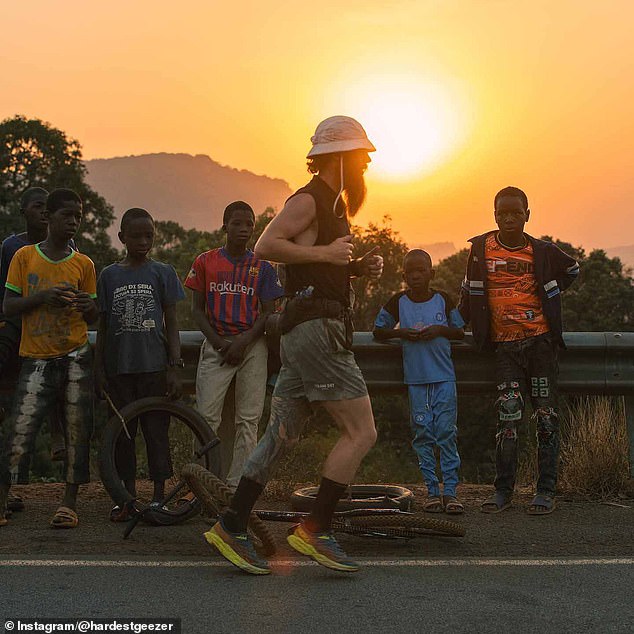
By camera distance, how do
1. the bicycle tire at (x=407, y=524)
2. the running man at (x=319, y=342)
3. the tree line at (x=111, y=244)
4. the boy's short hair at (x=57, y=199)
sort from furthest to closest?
the tree line at (x=111, y=244) < the boy's short hair at (x=57, y=199) < the bicycle tire at (x=407, y=524) < the running man at (x=319, y=342)

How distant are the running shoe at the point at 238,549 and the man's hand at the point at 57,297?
1.97 meters

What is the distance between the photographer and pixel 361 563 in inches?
216

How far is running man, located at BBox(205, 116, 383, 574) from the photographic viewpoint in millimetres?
5273

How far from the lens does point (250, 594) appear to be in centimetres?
477

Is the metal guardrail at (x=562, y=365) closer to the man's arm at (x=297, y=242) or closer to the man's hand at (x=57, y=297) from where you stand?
the man's hand at (x=57, y=297)

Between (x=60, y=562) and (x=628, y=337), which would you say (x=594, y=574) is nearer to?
(x=60, y=562)

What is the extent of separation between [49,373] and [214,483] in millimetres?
1644

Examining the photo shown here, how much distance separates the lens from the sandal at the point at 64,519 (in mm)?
6367

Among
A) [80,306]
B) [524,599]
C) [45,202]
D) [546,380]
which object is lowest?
[524,599]

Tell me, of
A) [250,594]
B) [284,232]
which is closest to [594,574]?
[250,594]

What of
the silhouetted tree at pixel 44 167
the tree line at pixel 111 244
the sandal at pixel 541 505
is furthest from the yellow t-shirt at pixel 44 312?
the silhouetted tree at pixel 44 167

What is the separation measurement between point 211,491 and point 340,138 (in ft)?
6.44

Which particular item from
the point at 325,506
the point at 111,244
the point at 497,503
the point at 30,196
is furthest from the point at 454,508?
the point at 111,244

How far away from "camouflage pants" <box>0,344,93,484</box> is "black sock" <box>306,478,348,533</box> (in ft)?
6.62
